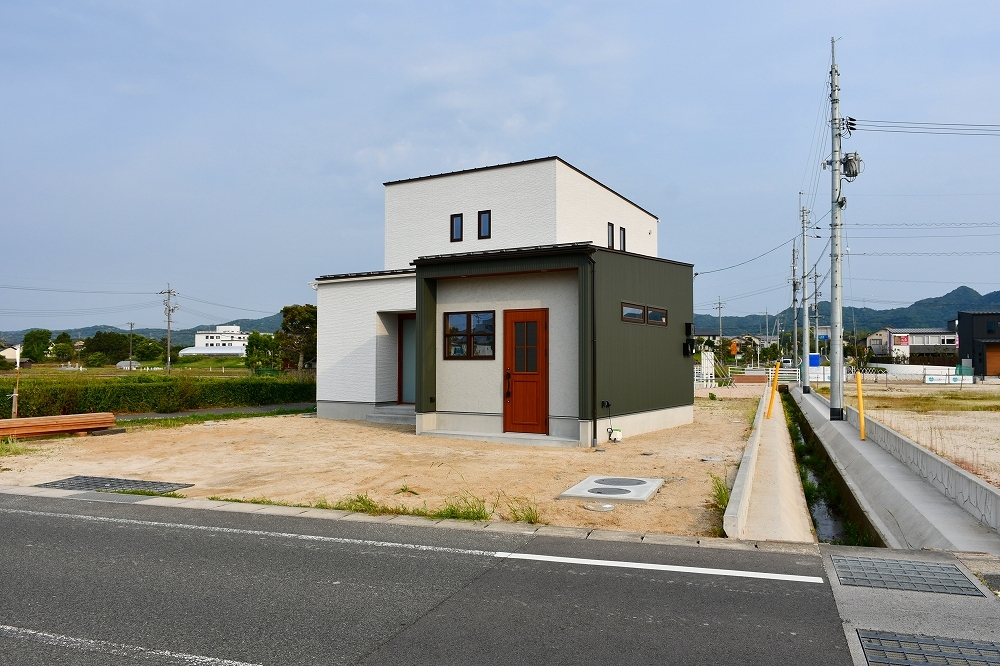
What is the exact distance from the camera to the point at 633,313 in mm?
14680

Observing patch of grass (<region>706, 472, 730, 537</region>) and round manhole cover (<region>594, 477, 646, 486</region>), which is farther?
round manhole cover (<region>594, 477, 646, 486</region>)

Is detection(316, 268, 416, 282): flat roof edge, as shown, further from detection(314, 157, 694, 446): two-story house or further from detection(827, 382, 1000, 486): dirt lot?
detection(827, 382, 1000, 486): dirt lot

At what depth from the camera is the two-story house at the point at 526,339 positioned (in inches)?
531

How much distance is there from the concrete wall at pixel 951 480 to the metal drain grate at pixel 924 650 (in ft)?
11.1

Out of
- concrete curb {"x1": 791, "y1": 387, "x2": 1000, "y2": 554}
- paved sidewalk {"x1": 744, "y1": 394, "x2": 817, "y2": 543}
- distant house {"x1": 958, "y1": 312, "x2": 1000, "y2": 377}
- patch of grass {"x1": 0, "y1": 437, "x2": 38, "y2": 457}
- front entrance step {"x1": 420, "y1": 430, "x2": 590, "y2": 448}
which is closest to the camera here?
concrete curb {"x1": 791, "y1": 387, "x2": 1000, "y2": 554}

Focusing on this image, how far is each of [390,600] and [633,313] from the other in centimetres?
1093

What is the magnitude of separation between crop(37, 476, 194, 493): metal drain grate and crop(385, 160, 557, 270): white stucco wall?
41.4ft

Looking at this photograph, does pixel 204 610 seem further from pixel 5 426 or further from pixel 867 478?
pixel 5 426

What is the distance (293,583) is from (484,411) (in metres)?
9.57

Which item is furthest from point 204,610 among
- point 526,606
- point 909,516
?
point 909,516

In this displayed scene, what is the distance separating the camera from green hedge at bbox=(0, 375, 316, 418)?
18844mm

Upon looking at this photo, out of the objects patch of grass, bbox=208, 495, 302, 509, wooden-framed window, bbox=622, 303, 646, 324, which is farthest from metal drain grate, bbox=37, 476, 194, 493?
wooden-framed window, bbox=622, 303, 646, 324

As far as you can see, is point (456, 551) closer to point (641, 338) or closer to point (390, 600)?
point (390, 600)

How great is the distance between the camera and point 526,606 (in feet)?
14.9
